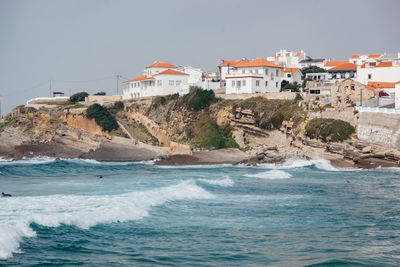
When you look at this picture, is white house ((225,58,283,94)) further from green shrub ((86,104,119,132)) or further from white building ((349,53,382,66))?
white building ((349,53,382,66))

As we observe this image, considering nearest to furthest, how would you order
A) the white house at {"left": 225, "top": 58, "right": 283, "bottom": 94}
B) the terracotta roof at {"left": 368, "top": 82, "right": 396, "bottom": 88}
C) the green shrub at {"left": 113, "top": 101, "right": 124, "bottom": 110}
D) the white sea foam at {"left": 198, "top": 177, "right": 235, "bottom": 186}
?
1. the white sea foam at {"left": 198, "top": 177, "right": 235, "bottom": 186}
2. the terracotta roof at {"left": 368, "top": 82, "right": 396, "bottom": 88}
3. the white house at {"left": 225, "top": 58, "right": 283, "bottom": 94}
4. the green shrub at {"left": 113, "top": 101, "right": 124, "bottom": 110}

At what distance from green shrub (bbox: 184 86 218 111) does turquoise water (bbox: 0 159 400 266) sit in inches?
864

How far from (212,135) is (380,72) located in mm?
19855

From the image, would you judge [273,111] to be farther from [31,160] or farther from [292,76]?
[31,160]

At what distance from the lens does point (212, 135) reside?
169ft

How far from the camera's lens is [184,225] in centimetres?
1909

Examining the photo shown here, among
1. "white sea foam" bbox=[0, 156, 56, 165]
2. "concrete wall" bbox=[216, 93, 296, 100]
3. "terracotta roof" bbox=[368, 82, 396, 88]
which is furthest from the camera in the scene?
"white sea foam" bbox=[0, 156, 56, 165]

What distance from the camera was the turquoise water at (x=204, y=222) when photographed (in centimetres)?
1441

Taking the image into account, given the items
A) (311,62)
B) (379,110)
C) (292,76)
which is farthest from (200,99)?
(311,62)

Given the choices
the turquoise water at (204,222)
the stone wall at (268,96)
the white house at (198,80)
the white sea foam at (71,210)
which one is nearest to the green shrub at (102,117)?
the white house at (198,80)

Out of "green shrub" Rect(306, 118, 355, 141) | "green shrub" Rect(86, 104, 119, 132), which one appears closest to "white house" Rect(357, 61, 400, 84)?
"green shrub" Rect(306, 118, 355, 141)

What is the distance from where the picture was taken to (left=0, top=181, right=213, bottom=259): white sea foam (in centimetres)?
1625

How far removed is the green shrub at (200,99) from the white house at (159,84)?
5.66 metres

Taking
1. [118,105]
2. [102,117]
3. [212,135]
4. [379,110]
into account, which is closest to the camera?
[379,110]
